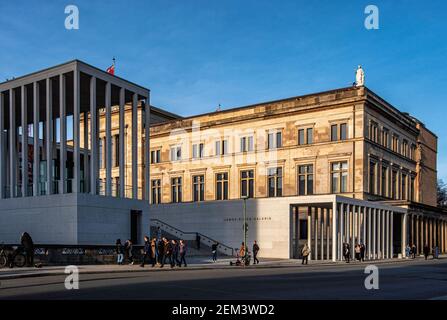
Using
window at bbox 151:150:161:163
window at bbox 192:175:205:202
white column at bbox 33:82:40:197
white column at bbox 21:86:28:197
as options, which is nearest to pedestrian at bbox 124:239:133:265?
white column at bbox 33:82:40:197

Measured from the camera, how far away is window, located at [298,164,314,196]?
61.6 m

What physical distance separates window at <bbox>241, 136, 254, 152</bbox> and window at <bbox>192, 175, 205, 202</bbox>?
23.3 feet

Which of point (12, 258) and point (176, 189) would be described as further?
point (176, 189)

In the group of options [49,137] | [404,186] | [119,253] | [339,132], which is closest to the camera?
[119,253]

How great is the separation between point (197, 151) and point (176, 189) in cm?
622

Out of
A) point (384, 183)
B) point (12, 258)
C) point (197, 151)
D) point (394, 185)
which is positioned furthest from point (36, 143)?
point (394, 185)

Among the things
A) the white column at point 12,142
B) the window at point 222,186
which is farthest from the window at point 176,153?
the white column at point 12,142

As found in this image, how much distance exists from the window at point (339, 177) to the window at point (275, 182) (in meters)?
6.78

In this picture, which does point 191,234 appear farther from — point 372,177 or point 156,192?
point 372,177

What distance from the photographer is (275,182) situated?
210ft

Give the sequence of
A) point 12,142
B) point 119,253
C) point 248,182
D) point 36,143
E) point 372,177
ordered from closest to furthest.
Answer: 1. point 119,253
2. point 36,143
3. point 12,142
4. point 372,177
5. point 248,182

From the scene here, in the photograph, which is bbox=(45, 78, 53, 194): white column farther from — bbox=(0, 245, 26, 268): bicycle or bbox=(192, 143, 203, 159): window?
bbox=(192, 143, 203, 159): window

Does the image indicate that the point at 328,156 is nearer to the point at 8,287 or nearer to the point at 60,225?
the point at 60,225
